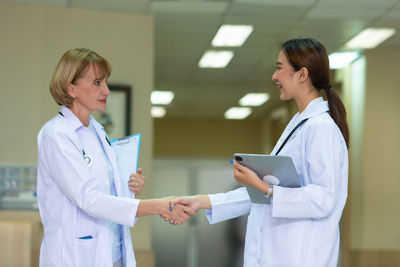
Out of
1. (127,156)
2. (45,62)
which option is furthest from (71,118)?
(45,62)

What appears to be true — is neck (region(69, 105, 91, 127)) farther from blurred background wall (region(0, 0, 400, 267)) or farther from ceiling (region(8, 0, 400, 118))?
ceiling (region(8, 0, 400, 118))

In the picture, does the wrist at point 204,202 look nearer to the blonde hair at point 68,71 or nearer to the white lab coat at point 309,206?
the white lab coat at point 309,206

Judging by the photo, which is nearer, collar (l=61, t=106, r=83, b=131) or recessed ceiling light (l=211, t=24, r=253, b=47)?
collar (l=61, t=106, r=83, b=131)

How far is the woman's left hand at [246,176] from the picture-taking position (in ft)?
6.67

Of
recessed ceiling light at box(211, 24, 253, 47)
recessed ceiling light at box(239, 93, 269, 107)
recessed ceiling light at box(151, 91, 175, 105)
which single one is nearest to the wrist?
recessed ceiling light at box(211, 24, 253, 47)

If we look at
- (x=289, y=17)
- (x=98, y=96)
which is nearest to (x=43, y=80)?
(x=289, y=17)

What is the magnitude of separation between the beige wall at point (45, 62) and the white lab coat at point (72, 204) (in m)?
3.11

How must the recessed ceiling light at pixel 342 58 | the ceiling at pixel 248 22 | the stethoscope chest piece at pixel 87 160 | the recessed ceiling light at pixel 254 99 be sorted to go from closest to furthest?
the stethoscope chest piece at pixel 87 160 → the ceiling at pixel 248 22 → the recessed ceiling light at pixel 342 58 → the recessed ceiling light at pixel 254 99

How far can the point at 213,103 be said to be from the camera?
36.6ft

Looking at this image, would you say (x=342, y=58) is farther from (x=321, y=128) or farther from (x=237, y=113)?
(x=237, y=113)

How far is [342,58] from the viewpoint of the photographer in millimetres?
7070

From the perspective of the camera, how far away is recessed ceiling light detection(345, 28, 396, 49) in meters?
5.99

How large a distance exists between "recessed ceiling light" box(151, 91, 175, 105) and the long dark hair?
7.63 metres

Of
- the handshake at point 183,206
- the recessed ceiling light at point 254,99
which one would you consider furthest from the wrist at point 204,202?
the recessed ceiling light at point 254,99
